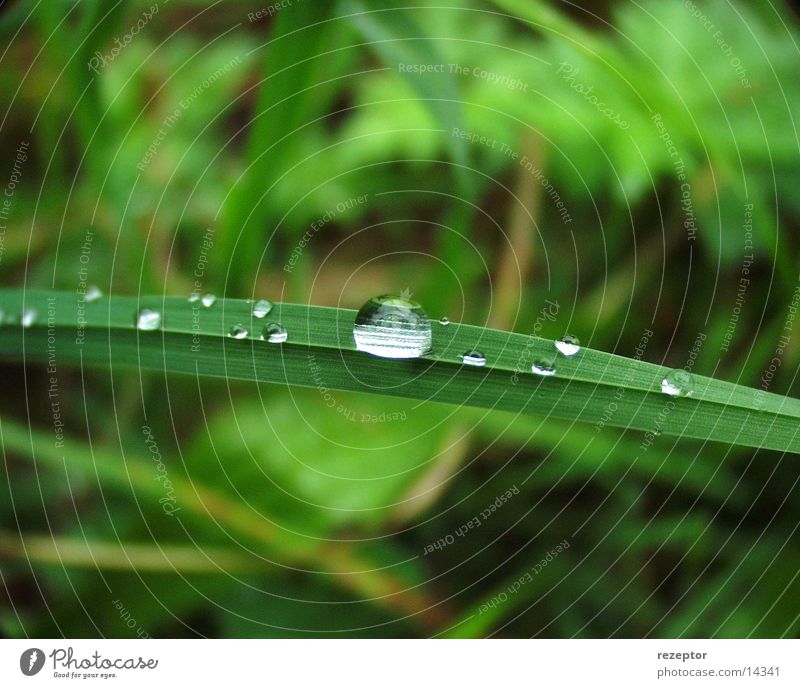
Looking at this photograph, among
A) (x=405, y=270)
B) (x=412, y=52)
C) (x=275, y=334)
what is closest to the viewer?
(x=275, y=334)

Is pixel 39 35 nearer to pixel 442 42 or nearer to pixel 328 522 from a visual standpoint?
pixel 442 42

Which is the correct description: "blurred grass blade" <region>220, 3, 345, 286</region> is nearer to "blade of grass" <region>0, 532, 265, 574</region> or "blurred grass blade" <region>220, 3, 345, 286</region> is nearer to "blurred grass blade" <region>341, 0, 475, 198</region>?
"blurred grass blade" <region>341, 0, 475, 198</region>

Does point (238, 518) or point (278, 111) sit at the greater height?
point (278, 111)

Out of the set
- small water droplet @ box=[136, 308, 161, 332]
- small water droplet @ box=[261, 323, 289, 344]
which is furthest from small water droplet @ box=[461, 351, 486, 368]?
small water droplet @ box=[136, 308, 161, 332]

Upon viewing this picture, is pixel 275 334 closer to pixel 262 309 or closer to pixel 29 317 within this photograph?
pixel 262 309

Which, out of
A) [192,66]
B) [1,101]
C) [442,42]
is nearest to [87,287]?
[1,101]

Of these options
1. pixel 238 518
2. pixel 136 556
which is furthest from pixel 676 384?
pixel 136 556
